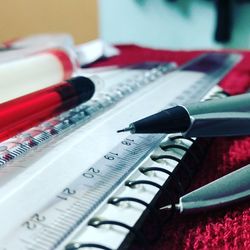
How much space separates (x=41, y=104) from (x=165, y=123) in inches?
4.8

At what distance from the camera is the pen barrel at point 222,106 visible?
0.92 feet

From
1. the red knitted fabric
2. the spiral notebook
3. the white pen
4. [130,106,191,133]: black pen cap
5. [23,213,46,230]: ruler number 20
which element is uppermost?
[130,106,191,133]: black pen cap

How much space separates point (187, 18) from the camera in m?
1.31

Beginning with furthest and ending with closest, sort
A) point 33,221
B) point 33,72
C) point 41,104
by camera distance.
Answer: point 33,72 < point 41,104 < point 33,221

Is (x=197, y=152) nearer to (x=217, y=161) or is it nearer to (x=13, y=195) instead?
(x=217, y=161)

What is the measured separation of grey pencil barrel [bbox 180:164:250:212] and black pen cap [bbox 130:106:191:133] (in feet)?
0.14

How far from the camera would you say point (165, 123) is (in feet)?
0.87

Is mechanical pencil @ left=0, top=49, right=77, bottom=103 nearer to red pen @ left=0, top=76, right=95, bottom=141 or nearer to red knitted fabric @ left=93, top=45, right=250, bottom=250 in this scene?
red pen @ left=0, top=76, right=95, bottom=141

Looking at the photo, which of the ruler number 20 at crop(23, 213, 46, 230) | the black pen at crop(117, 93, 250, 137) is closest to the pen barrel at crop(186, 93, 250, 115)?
the black pen at crop(117, 93, 250, 137)

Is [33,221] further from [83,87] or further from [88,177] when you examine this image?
[83,87]

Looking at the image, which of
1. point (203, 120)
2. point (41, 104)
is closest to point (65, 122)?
point (41, 104)

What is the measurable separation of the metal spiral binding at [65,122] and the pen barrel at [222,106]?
0.39ft

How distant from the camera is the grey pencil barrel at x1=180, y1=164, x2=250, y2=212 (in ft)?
0.81

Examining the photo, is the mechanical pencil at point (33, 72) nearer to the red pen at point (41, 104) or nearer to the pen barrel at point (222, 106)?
the red pen at point (41, 104)
